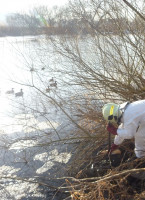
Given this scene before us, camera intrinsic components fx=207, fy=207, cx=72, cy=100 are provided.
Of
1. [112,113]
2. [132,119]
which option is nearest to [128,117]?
[132,119]

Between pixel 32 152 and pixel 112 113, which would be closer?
pixel 112 113

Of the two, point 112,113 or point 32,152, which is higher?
point 112,113

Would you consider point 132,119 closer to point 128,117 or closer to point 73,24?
point 128,117

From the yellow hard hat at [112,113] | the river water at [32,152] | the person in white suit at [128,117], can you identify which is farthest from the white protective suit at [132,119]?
the river water at [32,152]

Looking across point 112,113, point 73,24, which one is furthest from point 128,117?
point 73,24

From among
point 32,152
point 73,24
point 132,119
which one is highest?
point 73,24

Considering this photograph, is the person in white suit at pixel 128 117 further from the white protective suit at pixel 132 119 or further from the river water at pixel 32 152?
the river water at pixel 32 152

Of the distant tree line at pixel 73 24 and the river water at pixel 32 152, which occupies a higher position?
the distant tree line at pixel 73 24

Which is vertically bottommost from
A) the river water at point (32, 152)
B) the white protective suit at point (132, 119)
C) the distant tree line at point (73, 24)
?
the river water at point (32, 152)

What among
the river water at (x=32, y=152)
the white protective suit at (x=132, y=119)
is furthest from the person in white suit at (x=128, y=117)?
the river water at (x=32, y=152)

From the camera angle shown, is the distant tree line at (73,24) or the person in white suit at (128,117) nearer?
the person in white suit at (128,117)

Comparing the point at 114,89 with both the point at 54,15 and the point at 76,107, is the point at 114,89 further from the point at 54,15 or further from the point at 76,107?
the point at 54,15

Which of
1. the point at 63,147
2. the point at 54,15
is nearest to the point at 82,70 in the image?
the point at 54,15

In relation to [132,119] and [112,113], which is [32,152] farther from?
[132,119]
